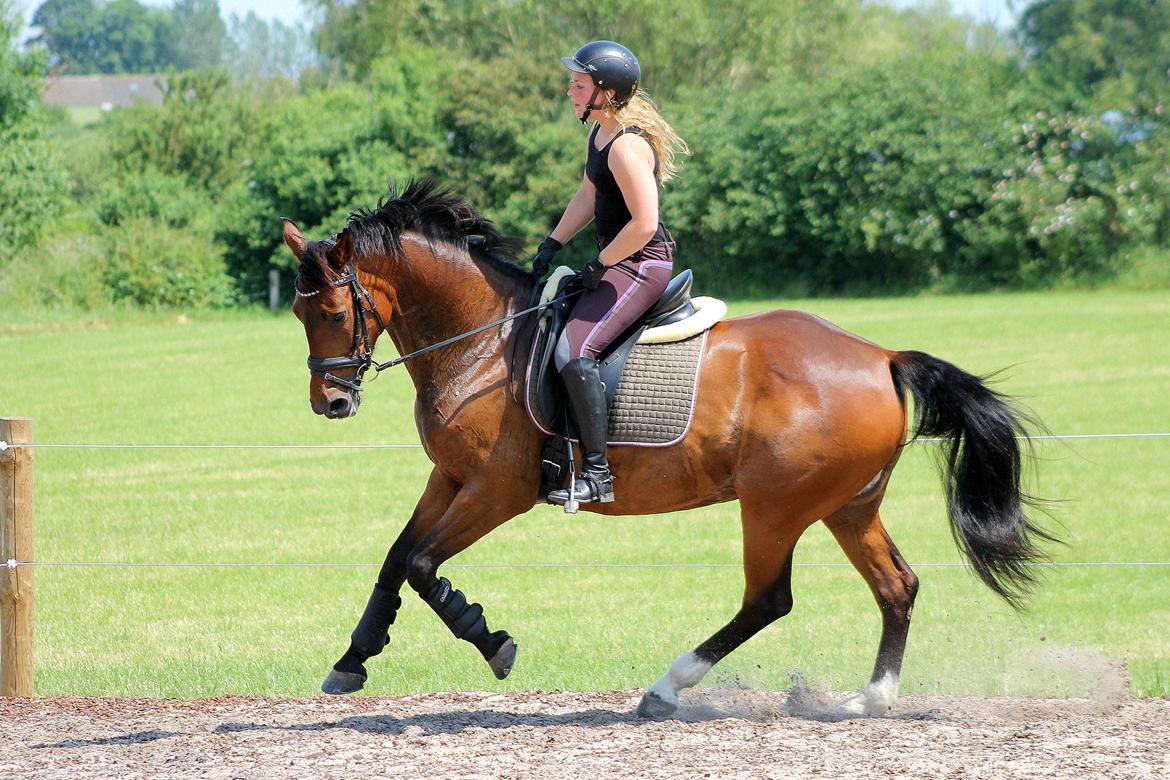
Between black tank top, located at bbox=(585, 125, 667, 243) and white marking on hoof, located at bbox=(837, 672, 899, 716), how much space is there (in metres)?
2.26

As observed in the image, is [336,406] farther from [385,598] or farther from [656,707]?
[656,707]

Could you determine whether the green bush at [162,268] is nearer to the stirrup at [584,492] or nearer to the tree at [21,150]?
the tree at [21,150]

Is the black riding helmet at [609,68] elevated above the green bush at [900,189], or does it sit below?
below

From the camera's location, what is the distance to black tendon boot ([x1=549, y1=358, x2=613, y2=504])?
543 centimetres

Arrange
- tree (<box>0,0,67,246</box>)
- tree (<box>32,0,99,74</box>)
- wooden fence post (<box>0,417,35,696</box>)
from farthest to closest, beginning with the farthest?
1. tree (<box>32,0,99,74</box>)
2. tree (<box>0,0,67,246</box>)
3. wooden fence post (<box>0,417,35,696</box>)

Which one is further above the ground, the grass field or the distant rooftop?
the distant rooftop

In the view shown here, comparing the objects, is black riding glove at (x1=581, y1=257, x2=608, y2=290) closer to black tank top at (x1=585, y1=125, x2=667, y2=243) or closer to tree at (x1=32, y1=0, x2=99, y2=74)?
black tank top at (x1=585, y1=125, x2=667, y2=243)

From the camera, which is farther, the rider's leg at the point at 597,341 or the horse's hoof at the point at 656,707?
the horse's hoof at the point at 656,707

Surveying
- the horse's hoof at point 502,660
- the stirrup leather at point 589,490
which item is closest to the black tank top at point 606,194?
the stirrup leather at point 589,490

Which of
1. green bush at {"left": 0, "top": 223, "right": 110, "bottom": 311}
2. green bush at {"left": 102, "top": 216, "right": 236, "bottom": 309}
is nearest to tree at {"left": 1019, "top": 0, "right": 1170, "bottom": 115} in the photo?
green bush at {"left": 102, "top": 216, "right": 236, "bottom": 309}

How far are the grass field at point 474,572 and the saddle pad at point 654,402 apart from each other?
1.85 m

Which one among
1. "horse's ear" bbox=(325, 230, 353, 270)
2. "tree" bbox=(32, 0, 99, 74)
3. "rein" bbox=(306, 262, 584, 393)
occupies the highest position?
"tree" bbox=(32, 0, 99, 74)

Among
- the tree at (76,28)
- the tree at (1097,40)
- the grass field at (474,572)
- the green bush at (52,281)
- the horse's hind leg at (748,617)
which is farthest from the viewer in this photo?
the tree at (76,28)

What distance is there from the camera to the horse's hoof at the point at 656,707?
5750mm
